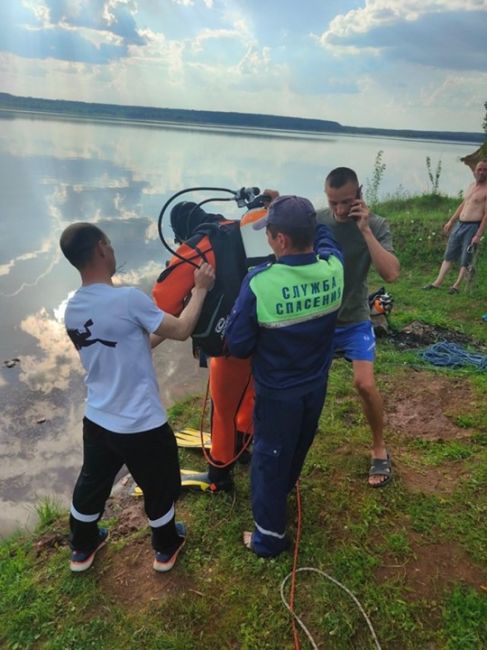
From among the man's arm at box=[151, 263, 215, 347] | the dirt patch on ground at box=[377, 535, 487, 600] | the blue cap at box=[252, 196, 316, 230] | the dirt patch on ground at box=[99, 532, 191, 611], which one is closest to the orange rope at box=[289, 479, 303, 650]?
the dirt patch on ground at box=[377, 535, 487, 600]

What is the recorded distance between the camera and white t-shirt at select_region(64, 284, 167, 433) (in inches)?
90.0

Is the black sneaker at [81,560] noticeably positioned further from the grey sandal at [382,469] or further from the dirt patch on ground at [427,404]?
the dirt patch on ground at [427,404]

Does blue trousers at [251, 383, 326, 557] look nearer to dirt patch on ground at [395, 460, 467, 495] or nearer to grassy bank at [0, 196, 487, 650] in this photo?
grassy bank at [0, 196, 487, 650]

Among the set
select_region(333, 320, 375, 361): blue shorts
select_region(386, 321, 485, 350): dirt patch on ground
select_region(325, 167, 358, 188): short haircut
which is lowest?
select_region(386, 321, 485, 350): dirt patch on ground

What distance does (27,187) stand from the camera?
1448cm

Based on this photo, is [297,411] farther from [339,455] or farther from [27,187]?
[27,187]

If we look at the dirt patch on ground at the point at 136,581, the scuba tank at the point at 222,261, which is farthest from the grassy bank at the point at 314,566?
the scuba tank at the point at 222,261

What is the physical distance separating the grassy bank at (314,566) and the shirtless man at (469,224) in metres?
4.40

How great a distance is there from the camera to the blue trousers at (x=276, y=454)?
8.30 feet

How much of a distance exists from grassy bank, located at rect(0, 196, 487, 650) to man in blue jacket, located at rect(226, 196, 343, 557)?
362mm

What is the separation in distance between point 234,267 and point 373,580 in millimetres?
1948

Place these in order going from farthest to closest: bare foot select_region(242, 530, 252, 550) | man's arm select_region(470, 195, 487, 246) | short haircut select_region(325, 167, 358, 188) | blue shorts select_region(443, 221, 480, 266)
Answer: blue shorts select_region(443, 221, 480, 266) → man's arm select_region(470, 195, 487, 246) → short haircut select_region(325, 167, 358, 188) → bare foot select_region(242, 530, 252, 550)

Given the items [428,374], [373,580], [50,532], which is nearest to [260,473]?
[373,580]

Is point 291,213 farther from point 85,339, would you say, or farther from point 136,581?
point 136,581
